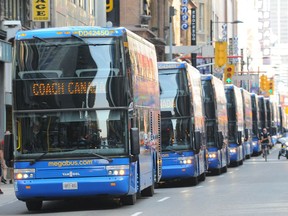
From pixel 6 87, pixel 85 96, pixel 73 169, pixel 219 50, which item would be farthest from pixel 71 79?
pixel 219 50

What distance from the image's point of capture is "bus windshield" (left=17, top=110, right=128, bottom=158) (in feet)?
69.9

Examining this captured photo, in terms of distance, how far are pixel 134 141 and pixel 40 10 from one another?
20.6m

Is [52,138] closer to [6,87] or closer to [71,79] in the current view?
[71,79]

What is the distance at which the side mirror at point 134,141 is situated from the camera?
69.5ft

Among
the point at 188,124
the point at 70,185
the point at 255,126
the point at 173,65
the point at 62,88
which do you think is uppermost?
the point at 173,65

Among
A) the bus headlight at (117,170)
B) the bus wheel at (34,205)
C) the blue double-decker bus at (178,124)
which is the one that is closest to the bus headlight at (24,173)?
the bus wheel at (34,205)

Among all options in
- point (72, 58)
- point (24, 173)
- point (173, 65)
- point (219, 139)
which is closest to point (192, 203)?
point (24, 173)

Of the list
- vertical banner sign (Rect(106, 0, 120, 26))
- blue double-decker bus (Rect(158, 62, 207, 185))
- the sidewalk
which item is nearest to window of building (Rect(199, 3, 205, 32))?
vertical banner sign (Rect(106, 0, 120, 26))

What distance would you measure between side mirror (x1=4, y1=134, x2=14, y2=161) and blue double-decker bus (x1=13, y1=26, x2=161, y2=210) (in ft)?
0.46

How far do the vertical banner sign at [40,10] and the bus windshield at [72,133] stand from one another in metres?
19.6

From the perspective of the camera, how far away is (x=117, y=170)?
70.0ft

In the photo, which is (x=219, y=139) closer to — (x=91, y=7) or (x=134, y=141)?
(x=134, y=141)

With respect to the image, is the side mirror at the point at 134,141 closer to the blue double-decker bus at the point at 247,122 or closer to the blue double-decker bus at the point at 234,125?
the blue double-decker bus at the point at 234,125

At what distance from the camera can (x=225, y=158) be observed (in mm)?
42219
